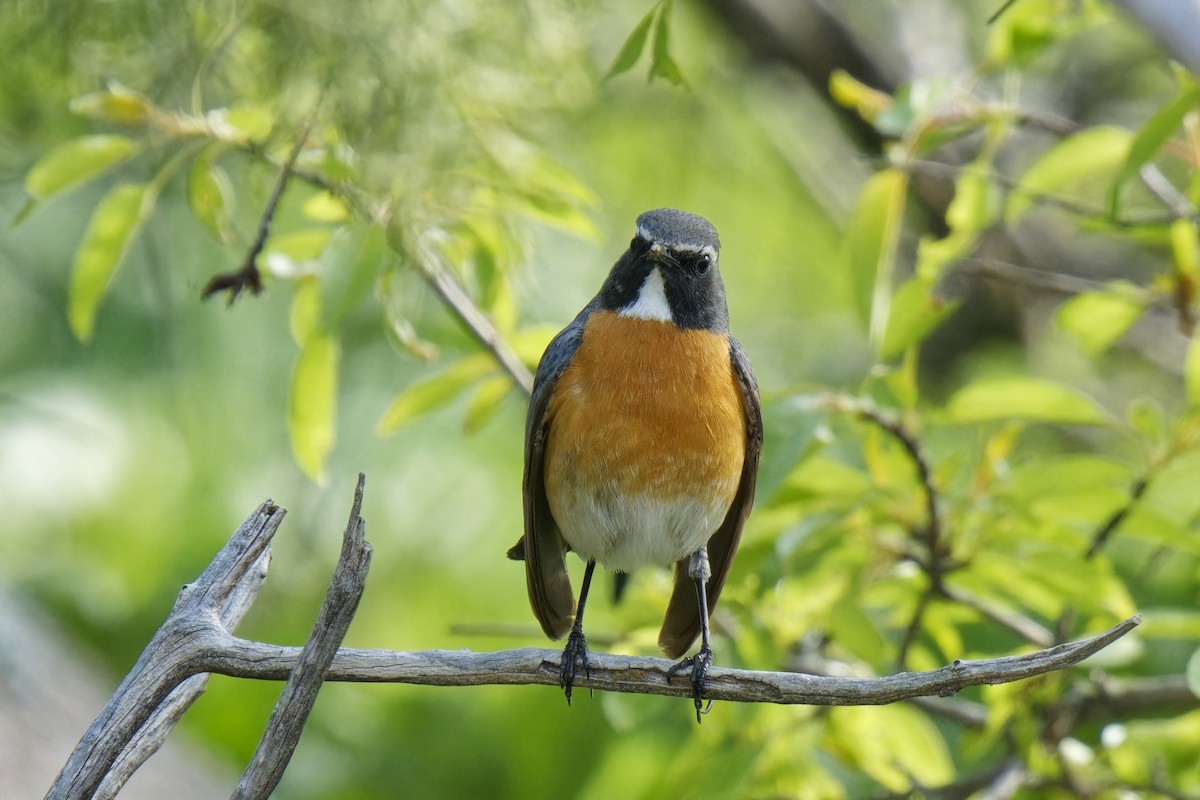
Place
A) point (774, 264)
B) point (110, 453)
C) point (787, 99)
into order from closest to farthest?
point (110, 453) < point (787, 99) < point (774, 264)

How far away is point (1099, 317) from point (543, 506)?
2.11 meters

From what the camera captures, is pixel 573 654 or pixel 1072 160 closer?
pixel 573 654

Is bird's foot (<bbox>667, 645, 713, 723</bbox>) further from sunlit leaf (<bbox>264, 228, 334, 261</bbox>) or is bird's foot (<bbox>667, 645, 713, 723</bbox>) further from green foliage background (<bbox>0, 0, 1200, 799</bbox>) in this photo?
sunlit leaf (<bbox>264, 228, 334, 261</bbox>)

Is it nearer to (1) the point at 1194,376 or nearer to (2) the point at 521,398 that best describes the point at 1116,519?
(1) the point at 1194,376

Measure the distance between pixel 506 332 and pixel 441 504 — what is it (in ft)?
11.4

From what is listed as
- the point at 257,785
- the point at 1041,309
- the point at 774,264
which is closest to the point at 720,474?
the point at 257,785

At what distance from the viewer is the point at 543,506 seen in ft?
15.4

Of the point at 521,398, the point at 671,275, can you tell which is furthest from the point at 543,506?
the point at 521,398

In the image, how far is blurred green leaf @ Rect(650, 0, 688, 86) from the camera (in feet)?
11.6

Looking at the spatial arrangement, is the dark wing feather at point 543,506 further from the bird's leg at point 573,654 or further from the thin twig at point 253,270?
the thin twig at point 253,270

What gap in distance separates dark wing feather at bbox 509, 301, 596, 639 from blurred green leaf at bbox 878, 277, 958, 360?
104 cm

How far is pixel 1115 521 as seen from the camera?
14.4 ft

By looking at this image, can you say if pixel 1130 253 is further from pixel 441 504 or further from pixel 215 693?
pixel 215 693

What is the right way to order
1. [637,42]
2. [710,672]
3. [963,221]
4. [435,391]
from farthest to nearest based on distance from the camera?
[435,391], [963,221], [637,42], [710,672]
